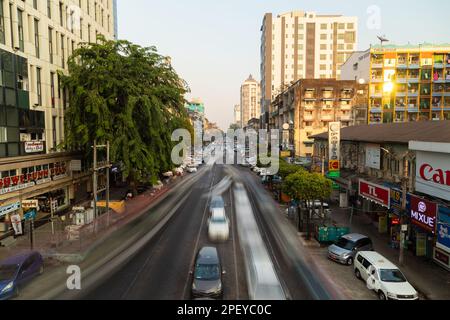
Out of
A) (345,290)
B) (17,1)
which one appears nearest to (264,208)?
(345,290)

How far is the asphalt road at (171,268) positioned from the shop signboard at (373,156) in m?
13.8

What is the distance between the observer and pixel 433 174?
73.7ft

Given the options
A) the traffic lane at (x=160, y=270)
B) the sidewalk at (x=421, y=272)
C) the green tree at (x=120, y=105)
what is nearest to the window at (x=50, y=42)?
the green tree at (x=120, y=105)

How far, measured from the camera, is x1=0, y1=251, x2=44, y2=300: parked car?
17.8 metres

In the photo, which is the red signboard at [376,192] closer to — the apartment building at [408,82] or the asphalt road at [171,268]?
the asphalt road at [171,268]

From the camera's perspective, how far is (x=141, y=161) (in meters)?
39.4

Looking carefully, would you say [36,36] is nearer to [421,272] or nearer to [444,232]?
[444,232]

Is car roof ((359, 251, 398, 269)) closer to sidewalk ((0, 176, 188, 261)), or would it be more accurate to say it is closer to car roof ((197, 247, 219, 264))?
car roof ((197, 247, 219, 264))

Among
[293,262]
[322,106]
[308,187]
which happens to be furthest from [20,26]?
[322,106]

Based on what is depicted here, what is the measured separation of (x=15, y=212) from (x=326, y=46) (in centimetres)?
12607

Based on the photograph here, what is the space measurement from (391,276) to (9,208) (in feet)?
90.6

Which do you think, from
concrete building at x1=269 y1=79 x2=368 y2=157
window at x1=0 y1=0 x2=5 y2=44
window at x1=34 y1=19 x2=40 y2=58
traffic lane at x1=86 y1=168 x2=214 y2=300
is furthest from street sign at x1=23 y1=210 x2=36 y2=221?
concrete building at x1=269 y1=79 x2=368 y2=157

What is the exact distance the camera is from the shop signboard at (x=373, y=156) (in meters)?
31.7
